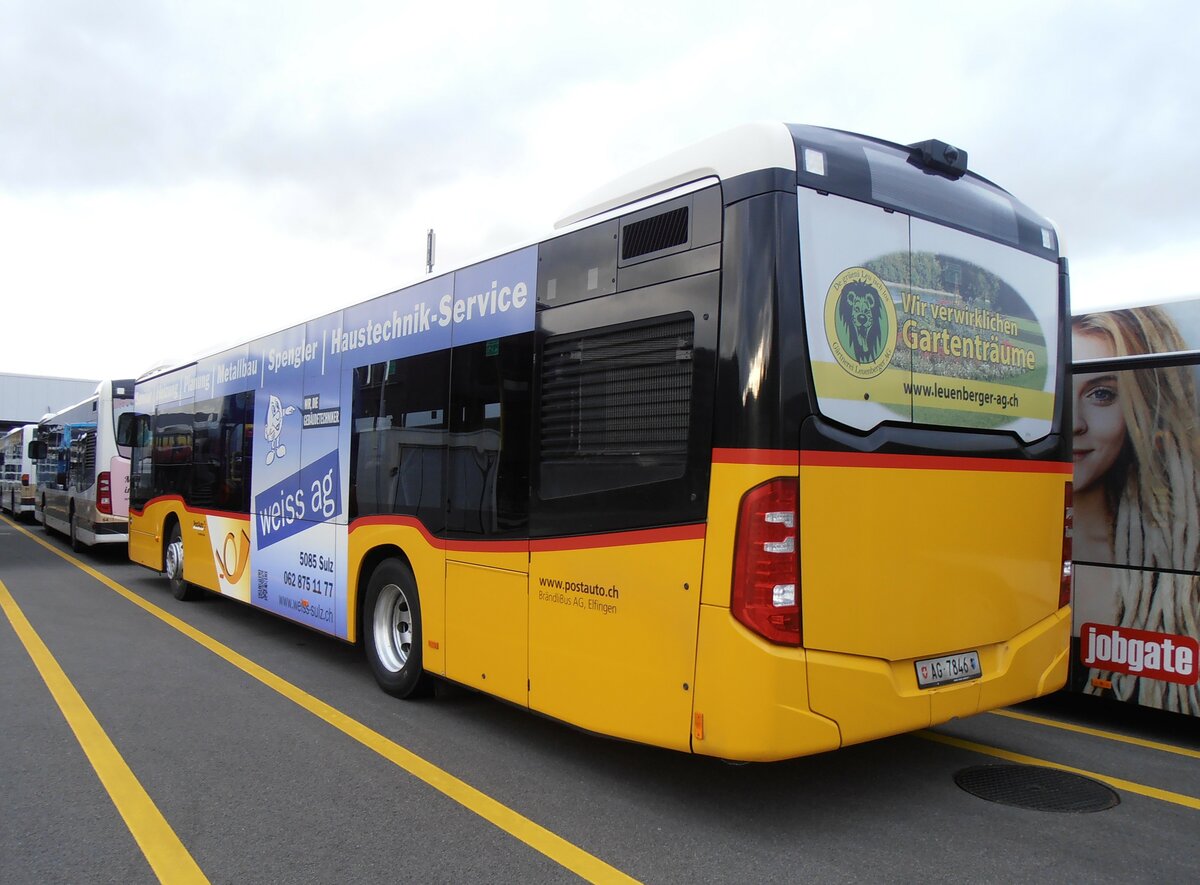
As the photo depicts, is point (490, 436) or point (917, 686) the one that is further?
point (490, 436)

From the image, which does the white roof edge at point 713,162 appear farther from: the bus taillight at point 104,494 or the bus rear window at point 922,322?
the bus taillight at point 104,494

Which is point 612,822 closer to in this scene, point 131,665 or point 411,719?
point 411,719

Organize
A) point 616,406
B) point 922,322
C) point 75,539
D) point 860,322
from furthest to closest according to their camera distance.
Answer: point 75,539 → point 616,406 → point 922,322 → point 860,322

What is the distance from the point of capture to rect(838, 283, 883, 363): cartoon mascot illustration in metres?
3.88

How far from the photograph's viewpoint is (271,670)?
721 cm

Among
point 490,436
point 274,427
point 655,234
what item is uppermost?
point 655,234

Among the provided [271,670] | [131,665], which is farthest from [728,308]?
[131,665]

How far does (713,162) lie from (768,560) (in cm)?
181

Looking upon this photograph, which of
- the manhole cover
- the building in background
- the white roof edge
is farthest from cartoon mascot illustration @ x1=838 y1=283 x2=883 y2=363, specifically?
the building in background

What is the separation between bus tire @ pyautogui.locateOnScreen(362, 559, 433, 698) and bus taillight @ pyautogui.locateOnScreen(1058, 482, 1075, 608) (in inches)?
157

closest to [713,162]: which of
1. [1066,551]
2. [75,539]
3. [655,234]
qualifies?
[655,234]

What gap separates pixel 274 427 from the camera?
8141 millimetres

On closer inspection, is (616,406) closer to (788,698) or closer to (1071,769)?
(788,698)

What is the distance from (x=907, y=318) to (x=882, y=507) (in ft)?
2.99
